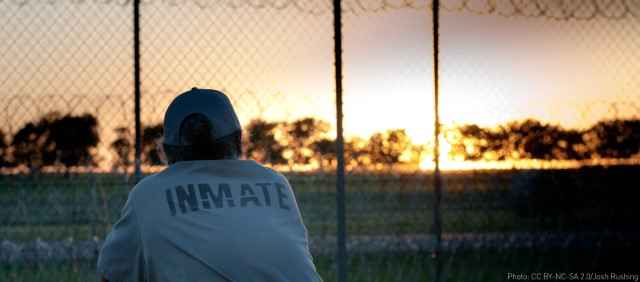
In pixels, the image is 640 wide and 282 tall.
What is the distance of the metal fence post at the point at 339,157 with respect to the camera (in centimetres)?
563

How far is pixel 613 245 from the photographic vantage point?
9695mm

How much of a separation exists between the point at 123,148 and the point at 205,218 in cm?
443

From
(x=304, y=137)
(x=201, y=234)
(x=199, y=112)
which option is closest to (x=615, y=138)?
(x=304, y=137)

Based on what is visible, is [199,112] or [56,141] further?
[56,141]

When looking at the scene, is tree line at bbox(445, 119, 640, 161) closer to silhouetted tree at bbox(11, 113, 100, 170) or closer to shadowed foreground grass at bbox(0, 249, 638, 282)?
shadowed foreground grass at bbox(0, 249, 638, 282)

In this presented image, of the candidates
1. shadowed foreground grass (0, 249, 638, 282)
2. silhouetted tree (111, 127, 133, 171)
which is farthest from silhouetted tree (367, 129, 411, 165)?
silhouetted tree (111, 127, 133, 171)

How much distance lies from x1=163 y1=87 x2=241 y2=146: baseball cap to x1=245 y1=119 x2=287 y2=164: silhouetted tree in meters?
4.24

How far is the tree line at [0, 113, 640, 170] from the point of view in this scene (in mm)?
6492

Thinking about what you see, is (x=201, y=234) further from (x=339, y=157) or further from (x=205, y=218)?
(x=339, y=157)

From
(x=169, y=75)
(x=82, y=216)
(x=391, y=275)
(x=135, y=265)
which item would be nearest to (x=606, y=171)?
(x=391, y=275)

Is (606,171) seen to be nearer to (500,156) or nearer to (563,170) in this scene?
(563,170)

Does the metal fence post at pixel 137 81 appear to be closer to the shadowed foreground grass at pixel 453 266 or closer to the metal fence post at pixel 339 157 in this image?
the metal fence post at pixel 339 157

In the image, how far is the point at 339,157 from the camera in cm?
562

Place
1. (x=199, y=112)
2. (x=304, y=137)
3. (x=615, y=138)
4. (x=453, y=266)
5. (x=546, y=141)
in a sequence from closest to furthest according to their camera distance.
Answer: (x=199, y=112), (x=304, y=137), (x=615, y=138), (x=546, y=141), (x=453, y=266)
